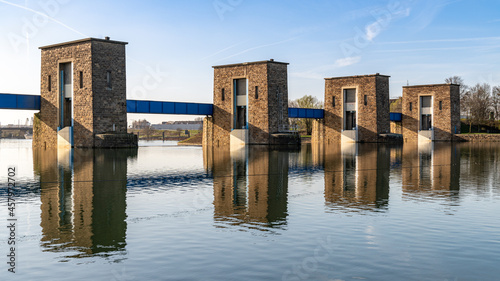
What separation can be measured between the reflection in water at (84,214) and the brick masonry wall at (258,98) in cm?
2995

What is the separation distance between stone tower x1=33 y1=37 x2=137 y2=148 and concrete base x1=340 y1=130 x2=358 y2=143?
26.6 metres

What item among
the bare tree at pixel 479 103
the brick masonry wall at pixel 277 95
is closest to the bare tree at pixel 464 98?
the bare tree at pixel 479 103

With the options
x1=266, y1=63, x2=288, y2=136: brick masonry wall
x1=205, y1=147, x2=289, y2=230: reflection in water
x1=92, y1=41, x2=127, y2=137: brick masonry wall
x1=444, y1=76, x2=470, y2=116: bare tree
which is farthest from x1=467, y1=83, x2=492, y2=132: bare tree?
x1=205, y1=147, x2=289, y2=230: reflection in water

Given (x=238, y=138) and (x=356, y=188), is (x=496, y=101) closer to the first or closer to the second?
(x=238, y=138)

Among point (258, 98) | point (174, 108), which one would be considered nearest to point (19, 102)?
point (174, 108)

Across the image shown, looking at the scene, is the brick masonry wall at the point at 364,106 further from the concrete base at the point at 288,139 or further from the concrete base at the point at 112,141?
the concrete base at the point at 112,141

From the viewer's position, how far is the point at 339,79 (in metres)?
56.3

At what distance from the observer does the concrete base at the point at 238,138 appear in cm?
4606

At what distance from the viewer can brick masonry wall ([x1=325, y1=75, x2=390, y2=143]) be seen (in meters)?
53.6

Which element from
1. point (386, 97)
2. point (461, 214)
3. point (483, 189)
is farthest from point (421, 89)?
point (461, 214)

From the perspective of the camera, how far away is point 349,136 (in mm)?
55219

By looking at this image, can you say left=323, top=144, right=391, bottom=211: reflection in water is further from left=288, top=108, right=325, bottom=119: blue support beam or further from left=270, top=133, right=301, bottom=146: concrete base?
left=288, top=108, right=325, bottom=119: blue support beam

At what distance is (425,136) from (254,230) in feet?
194

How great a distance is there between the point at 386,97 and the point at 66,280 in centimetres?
5298
